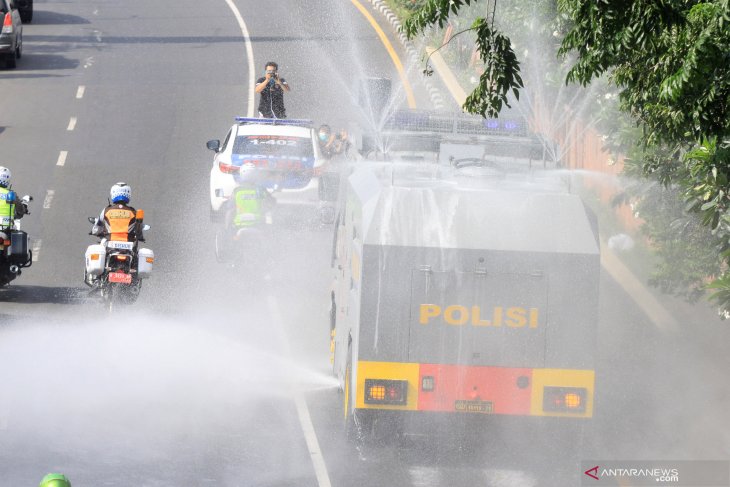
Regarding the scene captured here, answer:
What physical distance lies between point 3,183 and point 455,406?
886 cm

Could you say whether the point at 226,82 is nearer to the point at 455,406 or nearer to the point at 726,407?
the point at 726,407

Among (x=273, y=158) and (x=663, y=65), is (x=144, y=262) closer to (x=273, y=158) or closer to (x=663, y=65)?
(x=273, y=158)

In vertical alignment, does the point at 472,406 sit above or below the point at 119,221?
below

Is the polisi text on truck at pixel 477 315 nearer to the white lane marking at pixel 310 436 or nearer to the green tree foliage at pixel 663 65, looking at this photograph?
the white lane marking at pixel 310 436

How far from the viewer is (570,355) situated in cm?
1218

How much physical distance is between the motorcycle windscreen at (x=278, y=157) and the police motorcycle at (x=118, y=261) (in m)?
3.62

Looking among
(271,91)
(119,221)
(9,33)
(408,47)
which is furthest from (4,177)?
(408,47)

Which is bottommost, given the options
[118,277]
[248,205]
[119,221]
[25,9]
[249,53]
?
[118,277]

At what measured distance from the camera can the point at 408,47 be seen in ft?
128

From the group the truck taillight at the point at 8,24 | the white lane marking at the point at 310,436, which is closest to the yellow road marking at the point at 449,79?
the truck taillight at the point at 8,24

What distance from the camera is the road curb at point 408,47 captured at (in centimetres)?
3372

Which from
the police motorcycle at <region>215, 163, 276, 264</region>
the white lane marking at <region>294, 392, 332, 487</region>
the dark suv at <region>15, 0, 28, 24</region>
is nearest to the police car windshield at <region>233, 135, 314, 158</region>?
the police motorcycle at <region>215, 163, 276, 264</region>

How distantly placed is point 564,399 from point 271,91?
15.6 meters

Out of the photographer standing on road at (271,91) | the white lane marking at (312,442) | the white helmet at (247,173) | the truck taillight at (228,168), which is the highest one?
the photographer standing on road at (271,91)
